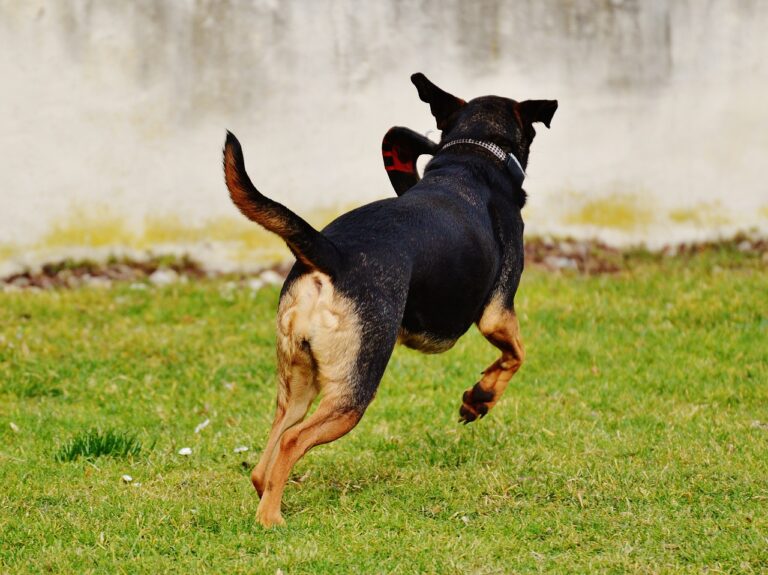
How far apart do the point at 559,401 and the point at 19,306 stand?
4.31 meters

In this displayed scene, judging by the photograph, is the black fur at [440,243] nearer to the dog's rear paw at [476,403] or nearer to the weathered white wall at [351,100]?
the dog's rear paw at [476,403]

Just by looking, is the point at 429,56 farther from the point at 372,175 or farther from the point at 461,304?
the point at 461,304

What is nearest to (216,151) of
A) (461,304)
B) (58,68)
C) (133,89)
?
(133,89)

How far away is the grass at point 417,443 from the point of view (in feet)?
14.5

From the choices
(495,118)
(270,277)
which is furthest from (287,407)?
(270,277)

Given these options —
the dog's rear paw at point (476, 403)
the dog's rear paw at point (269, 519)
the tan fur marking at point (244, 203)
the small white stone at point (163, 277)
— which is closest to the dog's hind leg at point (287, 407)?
the dog's rear paw at point (269, 519)

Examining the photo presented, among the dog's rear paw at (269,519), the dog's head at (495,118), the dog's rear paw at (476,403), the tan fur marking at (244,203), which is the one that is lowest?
the dog's rear paw at (476,403)

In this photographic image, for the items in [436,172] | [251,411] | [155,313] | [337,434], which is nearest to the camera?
[337,434]

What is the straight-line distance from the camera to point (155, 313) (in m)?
8.60

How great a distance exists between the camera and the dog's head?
18.5 ft

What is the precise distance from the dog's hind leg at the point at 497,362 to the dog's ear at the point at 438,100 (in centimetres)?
113

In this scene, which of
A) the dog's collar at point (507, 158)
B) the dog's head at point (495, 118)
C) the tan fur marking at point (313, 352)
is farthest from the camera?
the dog's head at point (495, 118)

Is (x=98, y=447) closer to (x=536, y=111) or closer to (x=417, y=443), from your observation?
(x=417, y=443)

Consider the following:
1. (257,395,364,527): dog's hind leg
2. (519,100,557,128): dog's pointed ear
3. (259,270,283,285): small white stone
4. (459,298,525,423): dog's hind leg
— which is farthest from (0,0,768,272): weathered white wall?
(257,395,364,527): dog's hind leg
